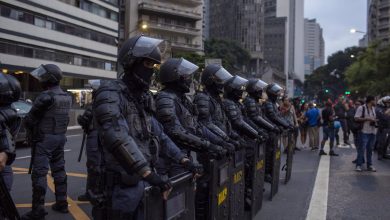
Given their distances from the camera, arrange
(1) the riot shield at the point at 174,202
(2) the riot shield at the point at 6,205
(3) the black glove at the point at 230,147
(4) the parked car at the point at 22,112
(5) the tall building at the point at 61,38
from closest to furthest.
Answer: (1) the riot shield at the point at 174,202, (2) the riot shield at the point at 6,205, (3) the black glove at the point at 230,147, (4) the parked car at the point at 22,112, (5) the tall building at the point at 61,38

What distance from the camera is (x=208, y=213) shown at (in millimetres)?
4125

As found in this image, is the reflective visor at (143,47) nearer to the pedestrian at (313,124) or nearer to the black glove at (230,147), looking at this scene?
the black glove at (230,147)

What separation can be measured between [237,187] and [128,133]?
78.7 inches

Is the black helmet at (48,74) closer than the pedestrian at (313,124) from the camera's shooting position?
Yes

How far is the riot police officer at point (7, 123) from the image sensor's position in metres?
3.59

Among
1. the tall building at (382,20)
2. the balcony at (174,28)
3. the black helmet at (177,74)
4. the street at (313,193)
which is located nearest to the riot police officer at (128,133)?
the black helmet at (177,74)

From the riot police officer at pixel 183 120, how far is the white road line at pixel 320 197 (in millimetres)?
2077

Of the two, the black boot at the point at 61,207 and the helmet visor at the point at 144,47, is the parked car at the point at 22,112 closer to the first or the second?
the black boot at the point at 61,207

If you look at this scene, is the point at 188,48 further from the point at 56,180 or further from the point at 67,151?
the point at 56,180

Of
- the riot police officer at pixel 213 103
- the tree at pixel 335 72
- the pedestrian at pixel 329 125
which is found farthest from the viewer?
the tree at pixel 335 72

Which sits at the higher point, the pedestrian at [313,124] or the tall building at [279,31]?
the tall building at [279,31]

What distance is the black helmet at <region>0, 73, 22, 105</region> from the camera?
390 cm

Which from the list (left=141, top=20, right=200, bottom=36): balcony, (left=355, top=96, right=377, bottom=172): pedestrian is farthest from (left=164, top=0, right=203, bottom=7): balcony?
(left=355, top=96, right=377, bottom=172): pedestrian

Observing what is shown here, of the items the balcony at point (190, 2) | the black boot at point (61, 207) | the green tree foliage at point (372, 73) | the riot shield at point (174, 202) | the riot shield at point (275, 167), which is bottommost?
the black boot at point (61, 207)
